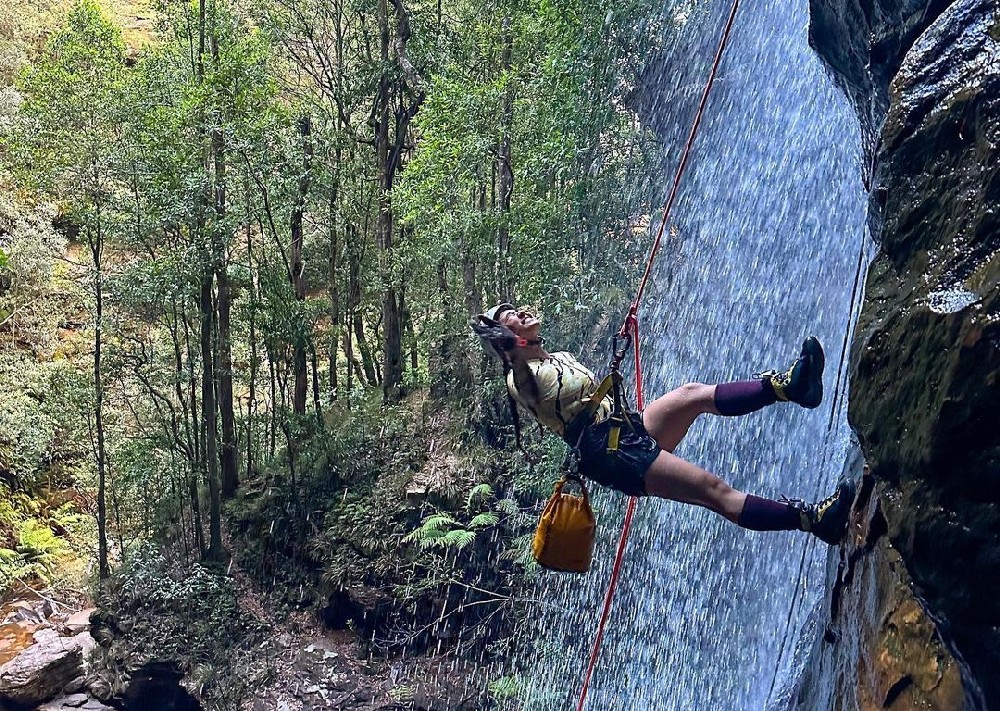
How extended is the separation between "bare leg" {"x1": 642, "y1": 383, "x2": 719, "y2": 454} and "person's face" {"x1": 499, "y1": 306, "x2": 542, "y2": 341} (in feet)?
1.87

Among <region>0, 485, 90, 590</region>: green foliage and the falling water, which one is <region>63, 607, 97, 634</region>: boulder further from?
the falling water

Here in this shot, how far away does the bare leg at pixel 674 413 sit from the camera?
145 inches

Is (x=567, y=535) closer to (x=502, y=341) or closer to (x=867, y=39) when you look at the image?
(x=502, y=341)

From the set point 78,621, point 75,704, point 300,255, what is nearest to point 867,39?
point 300,255

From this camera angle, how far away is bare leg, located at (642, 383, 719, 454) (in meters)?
3.68

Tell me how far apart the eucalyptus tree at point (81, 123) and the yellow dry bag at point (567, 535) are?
849 cm

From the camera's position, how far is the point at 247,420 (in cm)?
1384

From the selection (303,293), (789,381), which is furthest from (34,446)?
(789,381)

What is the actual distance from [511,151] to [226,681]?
6.67 metres

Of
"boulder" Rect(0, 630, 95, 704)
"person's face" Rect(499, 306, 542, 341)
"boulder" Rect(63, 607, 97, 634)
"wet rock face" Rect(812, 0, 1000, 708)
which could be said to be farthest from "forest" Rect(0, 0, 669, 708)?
"wet rock face" Rect(812, 0, 1000, 708)

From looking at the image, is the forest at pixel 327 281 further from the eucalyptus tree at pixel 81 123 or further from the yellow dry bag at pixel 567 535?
the yellow dry bag at pixel 567 535

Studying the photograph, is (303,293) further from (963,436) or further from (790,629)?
(963,436)

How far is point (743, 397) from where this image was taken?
342cm

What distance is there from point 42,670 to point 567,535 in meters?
9.70
